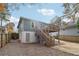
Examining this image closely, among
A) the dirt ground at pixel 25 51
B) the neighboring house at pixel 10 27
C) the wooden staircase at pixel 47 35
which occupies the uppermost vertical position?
the neighboring house at pixel 10 27

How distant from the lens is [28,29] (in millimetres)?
3514

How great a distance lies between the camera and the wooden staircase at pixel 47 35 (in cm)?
350

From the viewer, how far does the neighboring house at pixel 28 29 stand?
349cm

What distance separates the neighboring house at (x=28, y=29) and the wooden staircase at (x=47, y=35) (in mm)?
62

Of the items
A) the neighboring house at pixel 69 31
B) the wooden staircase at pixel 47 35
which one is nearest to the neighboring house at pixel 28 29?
the wooden staircase at pixel 47 35

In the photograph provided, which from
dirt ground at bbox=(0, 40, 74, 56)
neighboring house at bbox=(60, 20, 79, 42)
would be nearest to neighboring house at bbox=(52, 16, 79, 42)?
neighboring house at bbox=(60, 20, 79, 42)

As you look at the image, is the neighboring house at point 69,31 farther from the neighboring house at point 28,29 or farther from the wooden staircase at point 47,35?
the neighboring house at point 28,29

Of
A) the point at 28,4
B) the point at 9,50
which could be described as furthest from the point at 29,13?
the point at 9,50

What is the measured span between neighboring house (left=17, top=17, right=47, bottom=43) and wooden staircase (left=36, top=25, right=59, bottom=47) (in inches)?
2.4

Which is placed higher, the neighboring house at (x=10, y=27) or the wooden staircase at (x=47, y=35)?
the neighboring house at (x=10, y=27)

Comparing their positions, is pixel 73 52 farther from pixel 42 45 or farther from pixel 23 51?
pixel 23 51

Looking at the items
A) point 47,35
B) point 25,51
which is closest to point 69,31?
point 47,35

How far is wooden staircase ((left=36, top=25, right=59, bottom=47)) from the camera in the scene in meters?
3.50

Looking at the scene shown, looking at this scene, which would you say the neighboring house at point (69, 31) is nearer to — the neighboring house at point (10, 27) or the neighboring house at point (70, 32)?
the neighboring house at point (70, 32)
